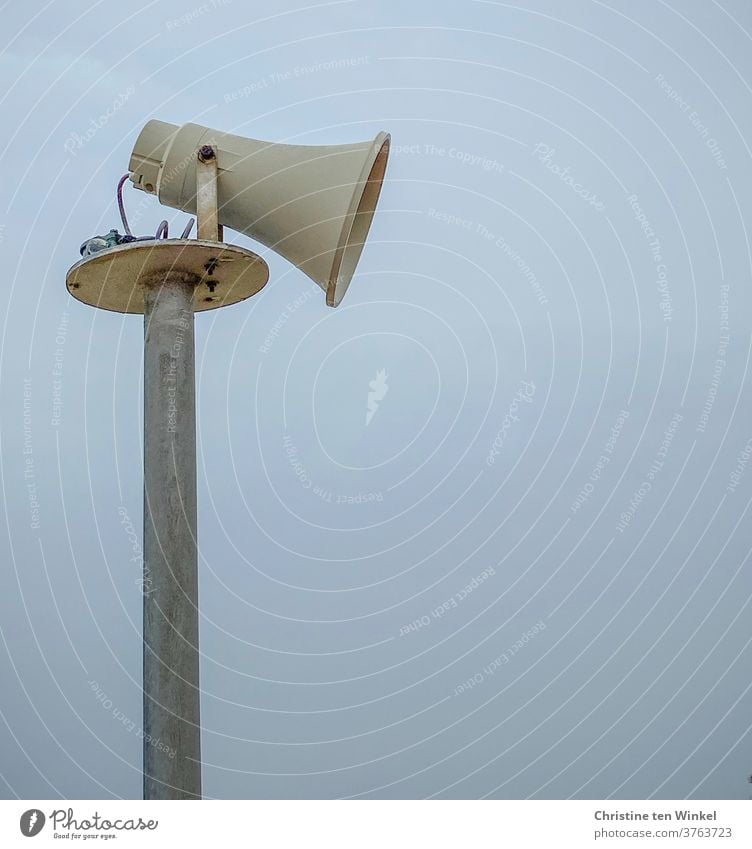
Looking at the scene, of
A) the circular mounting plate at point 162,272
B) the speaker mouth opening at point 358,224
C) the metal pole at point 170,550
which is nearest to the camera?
the metal pole at point 170,550

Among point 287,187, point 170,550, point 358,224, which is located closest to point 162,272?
point 287,187

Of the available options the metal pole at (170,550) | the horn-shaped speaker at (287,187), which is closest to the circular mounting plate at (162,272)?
the metal pole at (170,550)

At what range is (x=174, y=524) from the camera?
7.32m

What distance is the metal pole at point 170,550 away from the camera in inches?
278

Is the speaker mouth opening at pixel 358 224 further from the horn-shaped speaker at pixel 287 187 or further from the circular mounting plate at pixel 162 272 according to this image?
the circular mounting plate at pixel 162 272

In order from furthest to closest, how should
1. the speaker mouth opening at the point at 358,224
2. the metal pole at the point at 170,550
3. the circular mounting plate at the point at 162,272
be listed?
the circular mounting plate at the point at 162,272
the speaker mouth opening at the point at 358,224
the metal pole at the point at 170,550

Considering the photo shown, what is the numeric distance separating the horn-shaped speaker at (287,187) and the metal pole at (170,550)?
29.5 inches

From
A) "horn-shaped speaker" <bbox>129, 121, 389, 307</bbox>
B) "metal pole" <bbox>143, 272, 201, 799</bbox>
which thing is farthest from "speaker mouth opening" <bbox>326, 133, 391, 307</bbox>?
"metal pole" <bbox>143, 272, 201, 799</bbox>

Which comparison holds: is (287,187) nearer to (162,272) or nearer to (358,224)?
(358,224)

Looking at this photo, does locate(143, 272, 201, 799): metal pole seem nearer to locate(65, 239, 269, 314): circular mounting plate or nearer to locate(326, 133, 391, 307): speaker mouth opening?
locate(65, 239, 269, 314): circular mounting plate

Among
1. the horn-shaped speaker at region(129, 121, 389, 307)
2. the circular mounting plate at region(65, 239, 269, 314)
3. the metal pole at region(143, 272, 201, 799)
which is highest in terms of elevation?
the horn-shaped speaker at region(129, 121, 389, 307)

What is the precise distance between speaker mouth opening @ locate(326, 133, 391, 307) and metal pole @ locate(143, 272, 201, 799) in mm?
1096

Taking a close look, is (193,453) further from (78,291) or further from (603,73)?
(603,73)

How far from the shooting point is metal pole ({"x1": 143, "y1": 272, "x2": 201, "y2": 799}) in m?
7.05
